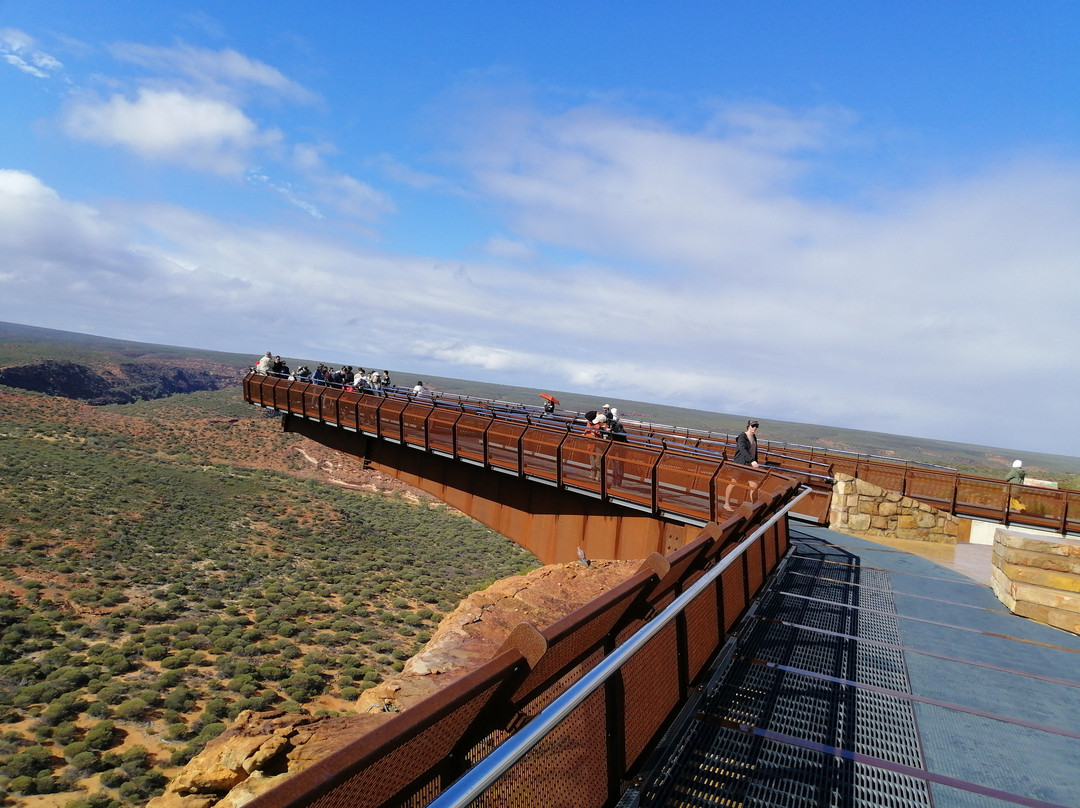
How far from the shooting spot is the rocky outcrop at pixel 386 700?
9.72m

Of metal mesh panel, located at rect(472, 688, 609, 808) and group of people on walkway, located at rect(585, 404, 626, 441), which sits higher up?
group of people on walkway, located at rect(585, 404, 626, 441)

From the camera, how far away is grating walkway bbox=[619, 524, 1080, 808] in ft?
12.6

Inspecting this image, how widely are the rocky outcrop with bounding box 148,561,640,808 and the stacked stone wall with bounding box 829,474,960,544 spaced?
19.0ft

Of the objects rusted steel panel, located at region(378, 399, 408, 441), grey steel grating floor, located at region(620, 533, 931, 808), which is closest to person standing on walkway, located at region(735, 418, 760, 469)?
grey steel grating floor, located at region(620, 533, 931, 808)

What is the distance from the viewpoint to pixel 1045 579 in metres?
8.05

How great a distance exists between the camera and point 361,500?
266ft

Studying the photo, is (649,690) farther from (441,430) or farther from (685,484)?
(441,430)

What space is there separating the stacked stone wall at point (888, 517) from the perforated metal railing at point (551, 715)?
11.9 metres

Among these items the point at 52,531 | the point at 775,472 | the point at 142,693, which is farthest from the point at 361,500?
the point at 775,472

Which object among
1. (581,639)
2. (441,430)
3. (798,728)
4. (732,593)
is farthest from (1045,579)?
(441,430)

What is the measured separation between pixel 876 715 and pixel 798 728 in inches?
35.7

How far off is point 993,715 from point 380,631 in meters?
39.1

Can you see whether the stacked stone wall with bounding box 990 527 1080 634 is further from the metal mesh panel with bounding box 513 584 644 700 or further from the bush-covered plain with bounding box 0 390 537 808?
the bush-covered plain with bounding box 0 390 537 808

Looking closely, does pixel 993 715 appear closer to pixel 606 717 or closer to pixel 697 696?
pixel 697 696
